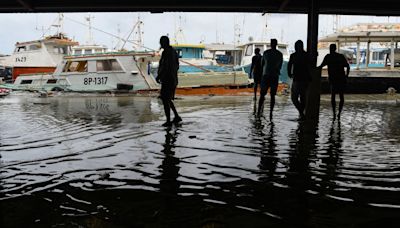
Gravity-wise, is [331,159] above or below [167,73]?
below

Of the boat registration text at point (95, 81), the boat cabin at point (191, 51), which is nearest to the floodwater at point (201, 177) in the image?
the boat registration text at point (95, 81)

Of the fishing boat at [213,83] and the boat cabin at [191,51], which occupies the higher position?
the boat cabin at [191,51]

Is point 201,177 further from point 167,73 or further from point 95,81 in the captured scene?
point 95,81

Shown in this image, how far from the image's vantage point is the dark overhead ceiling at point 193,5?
10891mm

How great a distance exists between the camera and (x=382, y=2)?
1112 centimetres

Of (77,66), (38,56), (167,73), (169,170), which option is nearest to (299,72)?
(167,73)

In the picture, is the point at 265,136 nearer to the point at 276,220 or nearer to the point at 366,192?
the point at 366,192

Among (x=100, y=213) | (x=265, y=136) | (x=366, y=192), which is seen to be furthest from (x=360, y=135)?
(x=100, y=213)

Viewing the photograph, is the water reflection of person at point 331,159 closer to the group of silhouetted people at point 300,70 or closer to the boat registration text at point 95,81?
the group of silhouetted people at point 300,70

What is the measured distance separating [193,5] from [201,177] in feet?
25.4

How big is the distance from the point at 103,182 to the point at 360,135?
5.39 meters

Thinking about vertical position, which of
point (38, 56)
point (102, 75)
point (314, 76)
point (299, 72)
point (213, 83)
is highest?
point (38, 56)

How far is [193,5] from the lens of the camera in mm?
11195

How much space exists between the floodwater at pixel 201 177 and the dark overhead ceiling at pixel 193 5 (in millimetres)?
4395
